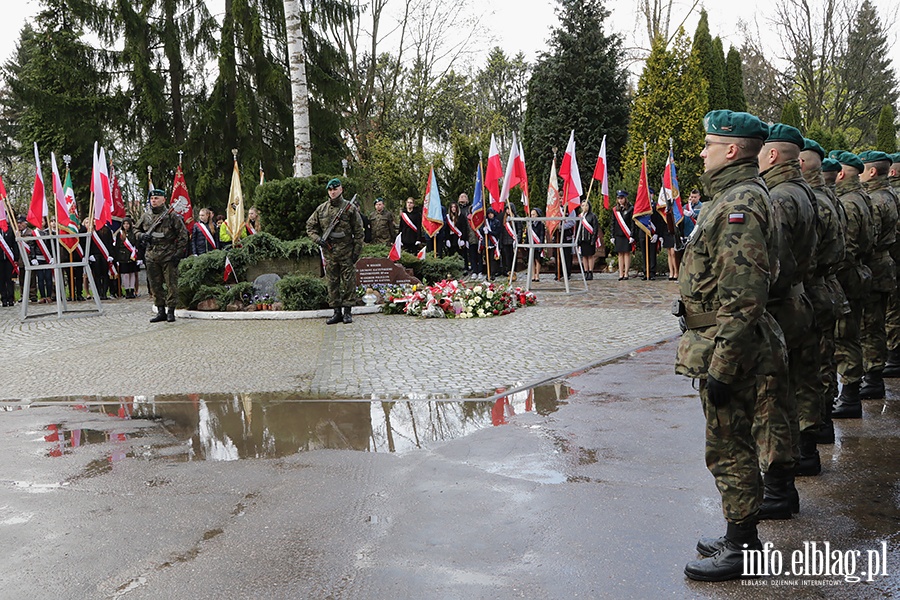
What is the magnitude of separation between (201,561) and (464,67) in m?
35.7

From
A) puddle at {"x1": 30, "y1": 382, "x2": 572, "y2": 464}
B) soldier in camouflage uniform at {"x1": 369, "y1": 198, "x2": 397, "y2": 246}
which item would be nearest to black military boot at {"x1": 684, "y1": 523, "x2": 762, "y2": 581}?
puddle at {"x1": 30, "y1": 382, "x2": 572, "y2": 464}

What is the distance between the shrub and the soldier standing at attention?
8782 millimetres

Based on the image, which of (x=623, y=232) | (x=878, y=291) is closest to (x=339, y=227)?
(x=878, y=291)

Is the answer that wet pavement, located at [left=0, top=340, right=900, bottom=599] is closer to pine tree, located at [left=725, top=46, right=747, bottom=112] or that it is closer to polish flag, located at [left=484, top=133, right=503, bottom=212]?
polish flag, located at [left=484, top=133, right=503, bottom=212]

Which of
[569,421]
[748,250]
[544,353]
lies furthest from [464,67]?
[748,250]

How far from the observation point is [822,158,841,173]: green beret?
6.33 m

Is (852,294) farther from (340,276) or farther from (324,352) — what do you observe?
(340,276)

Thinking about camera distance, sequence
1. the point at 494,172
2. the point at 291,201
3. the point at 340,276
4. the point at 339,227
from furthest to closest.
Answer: the point at 494,172 → the point at 291,201 → the point at 340,276 → the point at 339,227

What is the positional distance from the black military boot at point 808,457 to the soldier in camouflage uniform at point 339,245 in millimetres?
8313

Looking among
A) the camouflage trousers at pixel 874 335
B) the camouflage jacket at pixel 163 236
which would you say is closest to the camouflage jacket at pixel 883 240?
the camouflage trousers at pixel 874 335

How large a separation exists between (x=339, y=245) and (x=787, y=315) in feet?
28.8

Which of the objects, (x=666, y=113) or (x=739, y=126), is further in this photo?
(x=666, y=113)

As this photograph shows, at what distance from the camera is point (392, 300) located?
1355cm

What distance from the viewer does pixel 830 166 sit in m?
6.39
